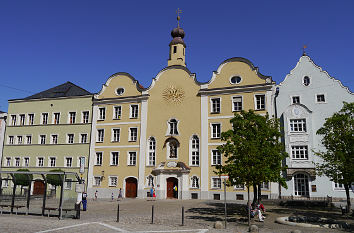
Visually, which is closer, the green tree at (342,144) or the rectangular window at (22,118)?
the green tree at (342,144)

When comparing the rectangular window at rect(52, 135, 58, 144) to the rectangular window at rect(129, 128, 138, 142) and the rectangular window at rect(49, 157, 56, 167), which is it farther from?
the rectangular window at rect(129, 128, 138, 142)

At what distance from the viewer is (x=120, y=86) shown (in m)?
42.8

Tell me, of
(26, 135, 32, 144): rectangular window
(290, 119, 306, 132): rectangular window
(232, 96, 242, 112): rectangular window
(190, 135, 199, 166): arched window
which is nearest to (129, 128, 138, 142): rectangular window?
(190, 135, 199, 166): arched window

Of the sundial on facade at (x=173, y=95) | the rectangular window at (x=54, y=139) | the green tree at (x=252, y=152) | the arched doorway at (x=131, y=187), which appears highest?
the sundial on facade at (x=173, y=95)

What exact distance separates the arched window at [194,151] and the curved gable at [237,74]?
6.55 metres

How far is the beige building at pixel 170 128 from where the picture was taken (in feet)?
118

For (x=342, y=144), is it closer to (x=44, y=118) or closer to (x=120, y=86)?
(x=120, y=86)

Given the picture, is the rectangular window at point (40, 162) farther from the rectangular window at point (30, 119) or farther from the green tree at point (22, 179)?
the green tree at point (22, 179)

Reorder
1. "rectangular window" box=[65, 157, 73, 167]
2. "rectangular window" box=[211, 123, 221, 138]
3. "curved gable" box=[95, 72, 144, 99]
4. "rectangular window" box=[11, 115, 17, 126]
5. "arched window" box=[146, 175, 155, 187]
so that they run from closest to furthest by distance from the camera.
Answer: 1. "rectangular window" box=[211, 123, 221, 138]
2. "arched window" box=[146, 175, 155, 187]
3. "curved gable" box=[95, 72, 144, 99]
4. "rectangular window" box=[65, 157, 73, 167]
5. "rectangular window" box=[11, 115, 17, 126]

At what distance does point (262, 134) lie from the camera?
70.0 ft

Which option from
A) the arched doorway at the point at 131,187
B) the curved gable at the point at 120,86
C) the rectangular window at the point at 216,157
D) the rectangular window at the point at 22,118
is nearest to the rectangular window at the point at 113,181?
the arched doorway at the point at 131,187

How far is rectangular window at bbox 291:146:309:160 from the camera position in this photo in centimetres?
3250

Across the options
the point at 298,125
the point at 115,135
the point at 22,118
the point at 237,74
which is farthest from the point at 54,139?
the point at 298,125

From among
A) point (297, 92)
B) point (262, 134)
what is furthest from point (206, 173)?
point (262, 134)
